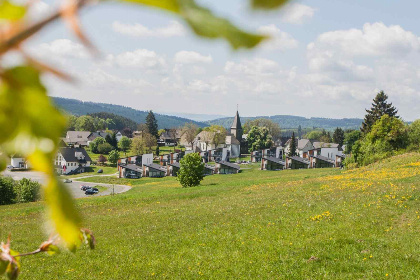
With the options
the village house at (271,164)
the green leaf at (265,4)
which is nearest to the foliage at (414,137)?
the village house at (271,164)

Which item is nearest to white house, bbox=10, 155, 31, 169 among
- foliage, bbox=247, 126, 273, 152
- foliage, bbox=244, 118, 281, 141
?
foliage, bbox=247, 126, 273, 152

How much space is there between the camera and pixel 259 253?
9.77 meters

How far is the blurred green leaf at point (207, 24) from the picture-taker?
0.89 feet

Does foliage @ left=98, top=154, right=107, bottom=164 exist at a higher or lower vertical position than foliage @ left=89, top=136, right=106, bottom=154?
lower

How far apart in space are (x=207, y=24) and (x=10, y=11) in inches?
7.9

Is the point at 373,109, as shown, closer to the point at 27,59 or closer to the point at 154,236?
the point at 154,236

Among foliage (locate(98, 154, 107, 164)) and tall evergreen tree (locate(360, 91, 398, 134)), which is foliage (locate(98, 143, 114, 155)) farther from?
tall evergreen tree (locate(360, 91, 398, 134))

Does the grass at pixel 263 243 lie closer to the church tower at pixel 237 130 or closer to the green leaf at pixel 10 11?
the green leaf at pixel 10 11

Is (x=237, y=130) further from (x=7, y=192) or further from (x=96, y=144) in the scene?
(x=7, y=192)

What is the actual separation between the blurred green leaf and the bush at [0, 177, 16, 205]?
Result: 140ft

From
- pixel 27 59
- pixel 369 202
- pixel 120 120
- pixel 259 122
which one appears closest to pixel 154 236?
pixel 369 202

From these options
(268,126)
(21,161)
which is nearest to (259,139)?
(268,126)

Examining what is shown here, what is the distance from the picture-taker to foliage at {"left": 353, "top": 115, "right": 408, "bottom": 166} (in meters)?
41.2

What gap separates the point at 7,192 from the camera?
3722cm
